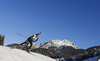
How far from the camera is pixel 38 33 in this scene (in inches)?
619

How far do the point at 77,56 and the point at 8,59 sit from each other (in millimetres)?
73208

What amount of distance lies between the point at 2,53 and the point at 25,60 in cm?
186

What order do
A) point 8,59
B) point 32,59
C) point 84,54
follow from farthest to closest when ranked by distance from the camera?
point 84,54
point 32,59
point 8,59

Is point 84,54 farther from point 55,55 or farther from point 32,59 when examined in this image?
point 32,59

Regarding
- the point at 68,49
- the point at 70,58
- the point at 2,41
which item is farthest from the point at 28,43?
the point at 68,49

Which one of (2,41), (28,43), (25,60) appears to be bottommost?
(25,60)

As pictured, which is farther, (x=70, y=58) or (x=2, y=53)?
(x=70, y=58)

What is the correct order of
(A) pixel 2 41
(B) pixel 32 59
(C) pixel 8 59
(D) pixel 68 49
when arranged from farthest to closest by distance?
1. (D) pixel 68 49
2. (A) pixel 2 41
3. (B) pixel 32 59
4. (C) pixel 8 59

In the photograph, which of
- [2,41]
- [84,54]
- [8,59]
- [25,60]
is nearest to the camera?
[8,59]

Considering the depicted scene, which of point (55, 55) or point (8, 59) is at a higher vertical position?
point (55, 55)

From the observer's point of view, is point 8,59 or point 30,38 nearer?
point 8,59

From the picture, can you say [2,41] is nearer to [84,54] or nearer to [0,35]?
[0,35]

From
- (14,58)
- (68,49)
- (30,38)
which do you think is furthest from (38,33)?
(68,49)

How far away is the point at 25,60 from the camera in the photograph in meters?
12.0
